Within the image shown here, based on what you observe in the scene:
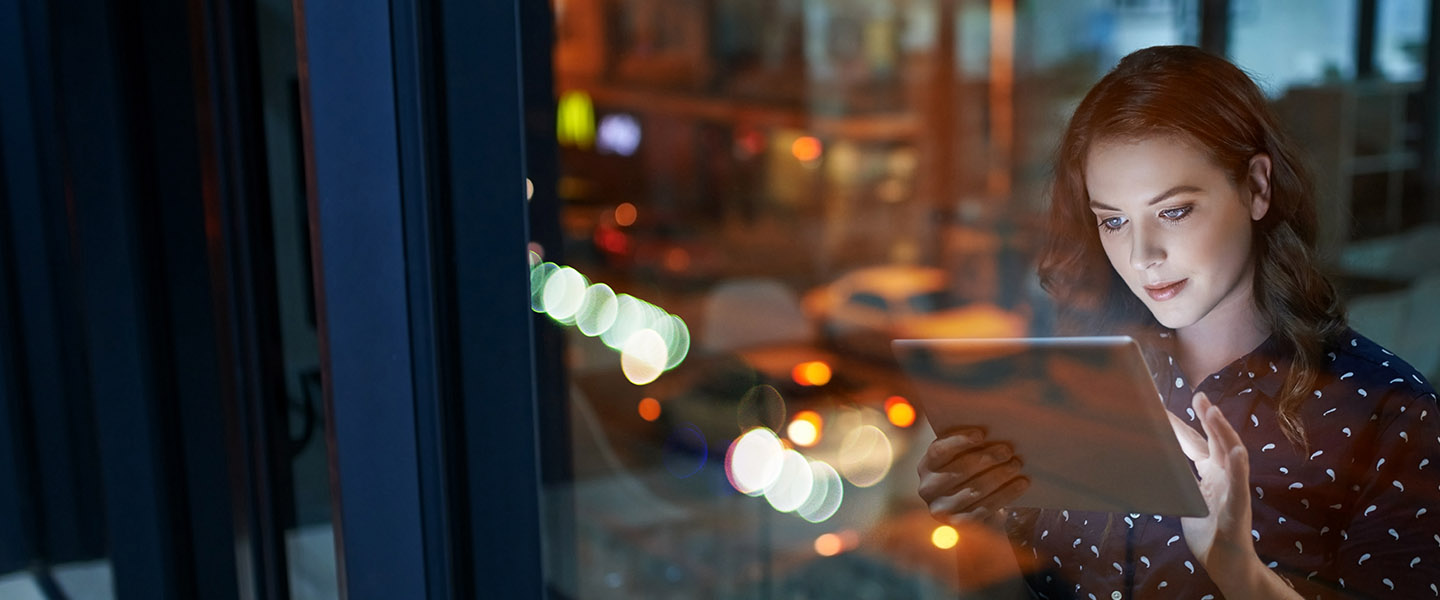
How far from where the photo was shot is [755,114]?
281 inches

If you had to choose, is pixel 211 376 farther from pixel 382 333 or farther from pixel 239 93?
pixel 382 333

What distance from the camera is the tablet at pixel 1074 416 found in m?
0.55

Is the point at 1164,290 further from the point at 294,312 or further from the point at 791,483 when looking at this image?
the point at 791,483

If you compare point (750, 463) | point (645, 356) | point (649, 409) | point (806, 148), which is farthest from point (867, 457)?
point (806, 148)

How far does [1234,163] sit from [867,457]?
2.10 feet

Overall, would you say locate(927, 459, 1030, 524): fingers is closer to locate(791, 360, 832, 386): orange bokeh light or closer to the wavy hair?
the wavy hair

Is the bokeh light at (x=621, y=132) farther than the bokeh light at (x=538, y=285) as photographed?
Yes

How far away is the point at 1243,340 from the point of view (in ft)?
1.70

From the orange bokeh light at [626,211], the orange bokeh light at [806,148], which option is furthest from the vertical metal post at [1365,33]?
the orange bokeh light at [806,148]

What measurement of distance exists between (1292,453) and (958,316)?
13.4 inches

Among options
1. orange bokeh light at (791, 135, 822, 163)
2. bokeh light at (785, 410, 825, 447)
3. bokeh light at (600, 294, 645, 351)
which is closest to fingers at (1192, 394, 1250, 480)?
bokeh light at (785, 410, 825, 447)

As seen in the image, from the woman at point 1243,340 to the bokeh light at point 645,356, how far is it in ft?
6.91

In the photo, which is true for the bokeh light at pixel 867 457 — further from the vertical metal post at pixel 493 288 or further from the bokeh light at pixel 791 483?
the vertical metal post at pixel 493 288

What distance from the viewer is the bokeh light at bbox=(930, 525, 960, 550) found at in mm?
667
